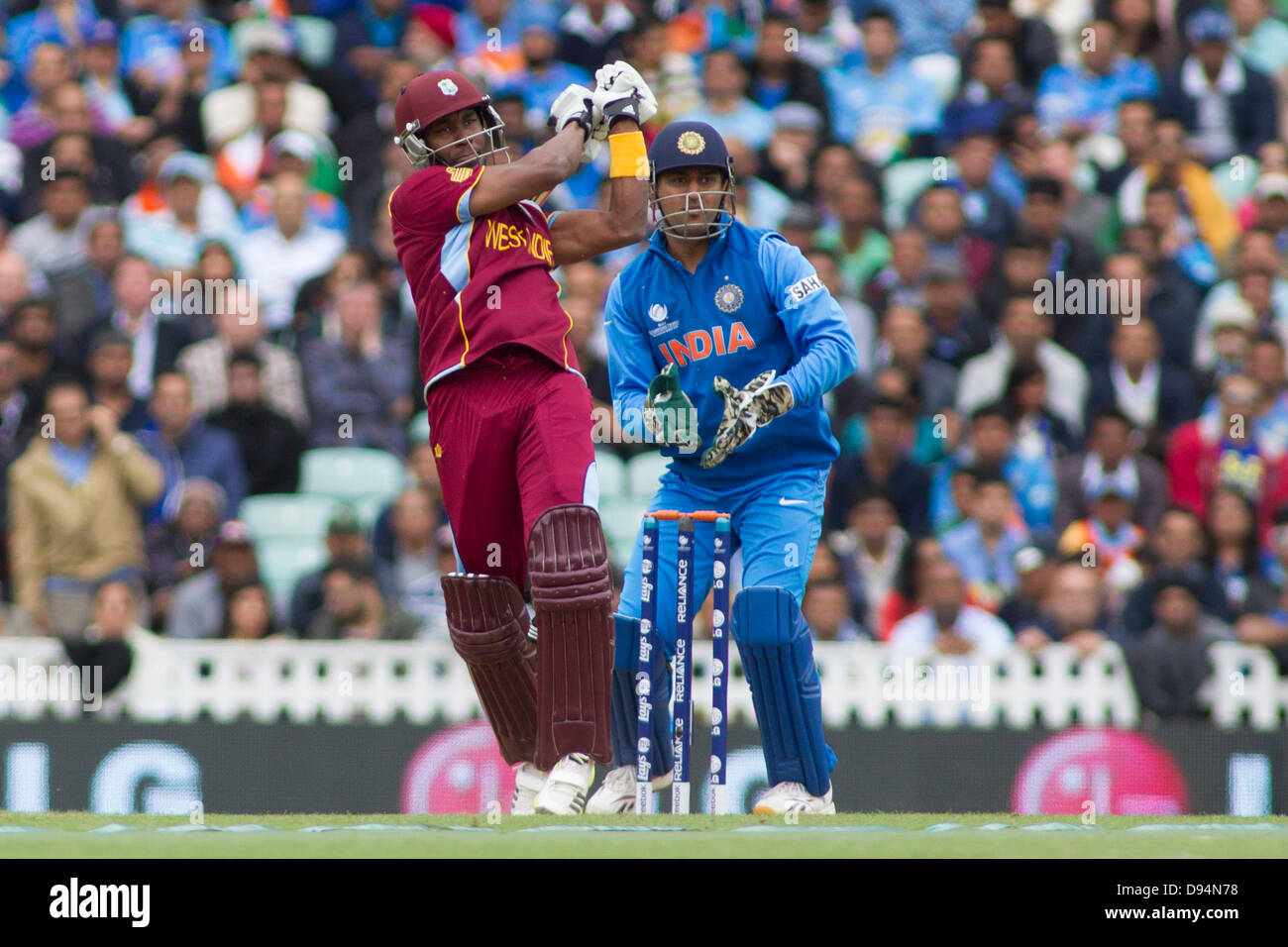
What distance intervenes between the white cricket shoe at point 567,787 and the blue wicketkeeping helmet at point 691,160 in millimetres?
2006

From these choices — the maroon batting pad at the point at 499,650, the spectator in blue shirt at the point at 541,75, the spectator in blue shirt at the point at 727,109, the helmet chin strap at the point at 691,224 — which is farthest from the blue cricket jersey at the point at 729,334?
the spectator in blue shirt at the point at 541,75

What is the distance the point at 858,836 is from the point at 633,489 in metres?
5.76

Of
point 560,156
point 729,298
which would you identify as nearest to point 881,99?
point 729,298

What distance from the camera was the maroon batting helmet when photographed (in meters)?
7.05

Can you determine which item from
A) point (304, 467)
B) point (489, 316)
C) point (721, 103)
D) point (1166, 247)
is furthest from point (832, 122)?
point (489, 316)

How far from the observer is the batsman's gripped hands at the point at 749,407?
6961mm

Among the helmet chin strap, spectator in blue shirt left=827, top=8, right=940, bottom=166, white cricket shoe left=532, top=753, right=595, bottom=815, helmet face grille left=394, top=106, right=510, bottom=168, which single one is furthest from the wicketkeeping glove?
spectator in blue shirt left=827, top=8, right=940, bottom=166

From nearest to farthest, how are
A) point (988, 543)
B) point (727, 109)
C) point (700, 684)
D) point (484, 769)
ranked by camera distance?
point (484, 769) → point (700, 684) → point (988, 543) → point (727, 109)

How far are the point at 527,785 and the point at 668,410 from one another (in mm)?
1496

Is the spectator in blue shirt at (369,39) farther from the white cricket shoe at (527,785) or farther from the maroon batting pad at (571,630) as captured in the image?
the maroon batting pad at (571,630)

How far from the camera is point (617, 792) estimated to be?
7.23m

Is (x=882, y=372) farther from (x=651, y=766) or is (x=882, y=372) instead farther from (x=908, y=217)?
(x=651, y=766)

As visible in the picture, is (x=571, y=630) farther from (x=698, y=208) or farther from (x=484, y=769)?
(x=484, y=769)

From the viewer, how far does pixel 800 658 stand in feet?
23.1
